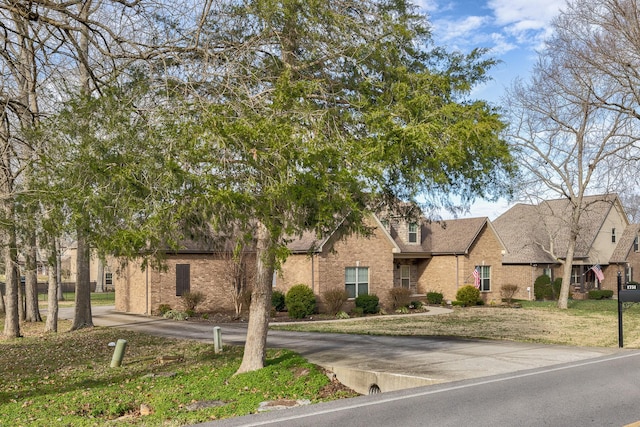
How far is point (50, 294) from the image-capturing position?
75.9 ft

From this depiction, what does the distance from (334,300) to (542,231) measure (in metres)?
23.5

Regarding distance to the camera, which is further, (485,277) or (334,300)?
(485,277)

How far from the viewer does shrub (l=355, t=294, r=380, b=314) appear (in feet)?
99.4

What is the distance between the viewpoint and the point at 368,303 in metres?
30.4

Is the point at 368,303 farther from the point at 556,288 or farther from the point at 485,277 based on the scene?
the point at 556,288

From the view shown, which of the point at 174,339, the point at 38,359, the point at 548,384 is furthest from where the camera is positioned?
the point at 174,339

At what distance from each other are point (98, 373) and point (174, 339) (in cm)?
565

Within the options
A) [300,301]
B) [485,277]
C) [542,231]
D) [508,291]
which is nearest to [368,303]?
[300,301]

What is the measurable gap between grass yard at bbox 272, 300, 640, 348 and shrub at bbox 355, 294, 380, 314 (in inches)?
57.0

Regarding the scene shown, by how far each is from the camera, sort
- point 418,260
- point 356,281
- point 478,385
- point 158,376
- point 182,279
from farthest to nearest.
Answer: point 418,260
point 356,281
point 182,279
point 158,376
point 478,385

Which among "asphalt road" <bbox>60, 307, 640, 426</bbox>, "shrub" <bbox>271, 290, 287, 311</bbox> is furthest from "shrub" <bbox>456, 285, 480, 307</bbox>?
"asphalt road" <bbox>60, 307, 640, 426</bbox>

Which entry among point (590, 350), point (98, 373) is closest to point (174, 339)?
point (98, 373)

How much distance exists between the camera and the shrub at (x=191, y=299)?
29.3 m

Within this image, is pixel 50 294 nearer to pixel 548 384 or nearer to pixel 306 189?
pixel 306 189
